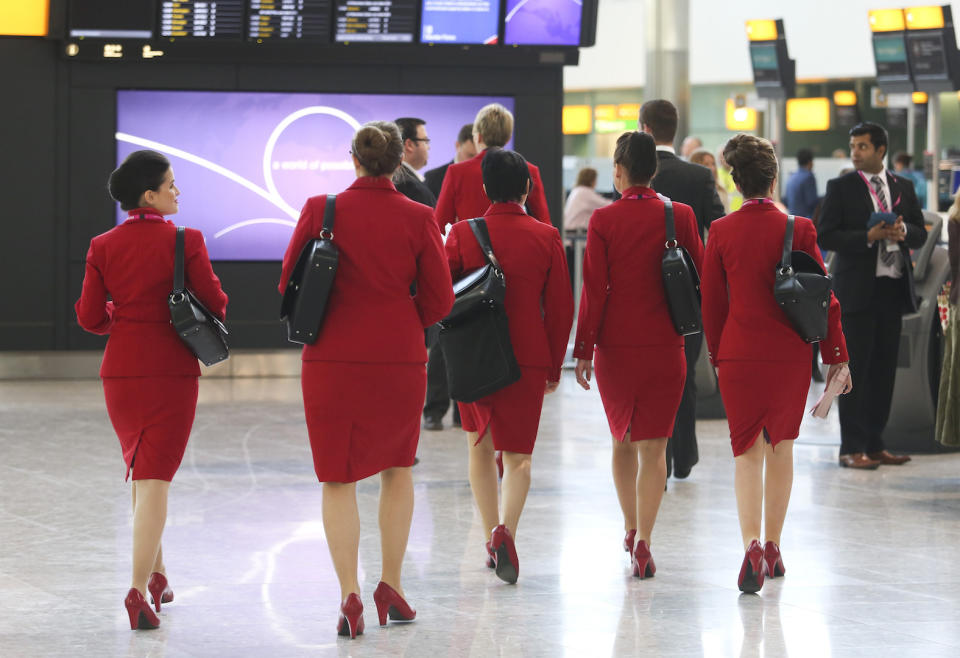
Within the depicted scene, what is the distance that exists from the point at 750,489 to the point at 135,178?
7.49 feet

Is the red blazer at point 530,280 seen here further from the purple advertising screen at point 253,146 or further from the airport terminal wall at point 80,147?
the airport terminal wall at point 80,147

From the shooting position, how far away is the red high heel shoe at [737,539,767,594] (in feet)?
15.9

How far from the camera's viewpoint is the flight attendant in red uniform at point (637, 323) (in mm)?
5129

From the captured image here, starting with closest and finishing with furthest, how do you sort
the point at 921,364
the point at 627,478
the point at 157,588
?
the point at 157,588 < the point at 627,478 < the point at 921,364

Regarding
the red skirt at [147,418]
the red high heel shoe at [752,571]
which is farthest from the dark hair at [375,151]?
the red high heel shoe at [752,571]

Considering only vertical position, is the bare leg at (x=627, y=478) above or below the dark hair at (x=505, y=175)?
below

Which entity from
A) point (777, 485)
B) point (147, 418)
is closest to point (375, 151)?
point (147, 418)

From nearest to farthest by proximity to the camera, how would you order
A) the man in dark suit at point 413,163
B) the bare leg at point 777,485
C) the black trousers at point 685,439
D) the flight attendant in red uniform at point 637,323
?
the bare leg at point 777,485 < the flight attendant in red uniform at point 637,323 < the black trousers at point 685,439 < the man in dark suit at point 413,163

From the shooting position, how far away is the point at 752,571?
484 centimetres

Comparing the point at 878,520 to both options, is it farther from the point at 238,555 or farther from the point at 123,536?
the point at 123,536

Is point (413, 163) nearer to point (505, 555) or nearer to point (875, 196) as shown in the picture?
point (875, 196)

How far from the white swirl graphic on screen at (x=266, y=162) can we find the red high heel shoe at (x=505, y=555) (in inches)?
292

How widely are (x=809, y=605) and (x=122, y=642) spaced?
2163 millimetres

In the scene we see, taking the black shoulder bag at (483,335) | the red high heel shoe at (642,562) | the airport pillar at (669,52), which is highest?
the airport pillar at (669,52)
